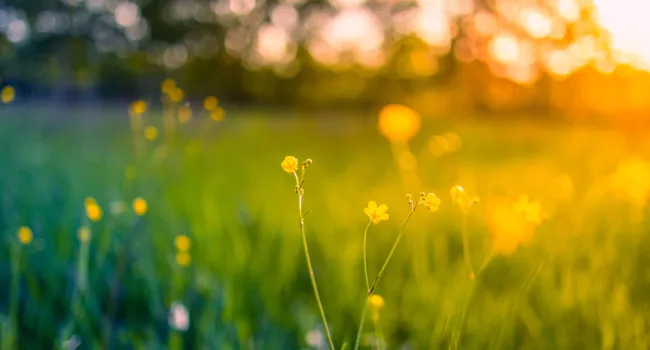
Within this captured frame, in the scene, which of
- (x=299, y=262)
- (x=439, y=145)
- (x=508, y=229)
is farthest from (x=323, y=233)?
(x=508, y=229)

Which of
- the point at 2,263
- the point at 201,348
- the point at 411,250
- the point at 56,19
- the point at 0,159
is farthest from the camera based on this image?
the point at 56,19

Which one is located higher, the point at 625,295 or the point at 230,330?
the point at 625,295

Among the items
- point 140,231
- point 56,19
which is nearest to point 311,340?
point 140,231

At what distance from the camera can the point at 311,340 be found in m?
1.49

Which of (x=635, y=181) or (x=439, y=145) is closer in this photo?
(x=635, y=181)

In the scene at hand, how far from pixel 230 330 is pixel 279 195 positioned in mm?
1566

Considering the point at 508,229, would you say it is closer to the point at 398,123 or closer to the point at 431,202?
the point at 431,202

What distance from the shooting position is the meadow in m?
1.47

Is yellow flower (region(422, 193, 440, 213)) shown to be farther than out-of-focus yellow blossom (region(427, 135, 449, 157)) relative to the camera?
No

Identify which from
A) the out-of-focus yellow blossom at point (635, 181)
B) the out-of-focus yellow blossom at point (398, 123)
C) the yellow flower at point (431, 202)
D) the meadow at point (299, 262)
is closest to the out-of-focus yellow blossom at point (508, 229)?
the meadow at point (299, 262)

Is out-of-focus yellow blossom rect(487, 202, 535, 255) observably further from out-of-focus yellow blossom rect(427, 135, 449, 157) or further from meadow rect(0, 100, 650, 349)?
out-of-focus yellow blossom rect(427, 135, 449, 157)

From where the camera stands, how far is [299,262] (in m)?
2.06

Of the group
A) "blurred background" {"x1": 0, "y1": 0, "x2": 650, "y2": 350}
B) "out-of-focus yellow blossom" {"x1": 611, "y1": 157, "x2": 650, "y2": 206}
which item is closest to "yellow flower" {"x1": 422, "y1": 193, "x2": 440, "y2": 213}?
"blurred background" {"x1": 0, "y1": 0, "x2": 650, "y2": 350}

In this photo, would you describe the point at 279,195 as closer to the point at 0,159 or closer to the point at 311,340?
the point at 311,340
